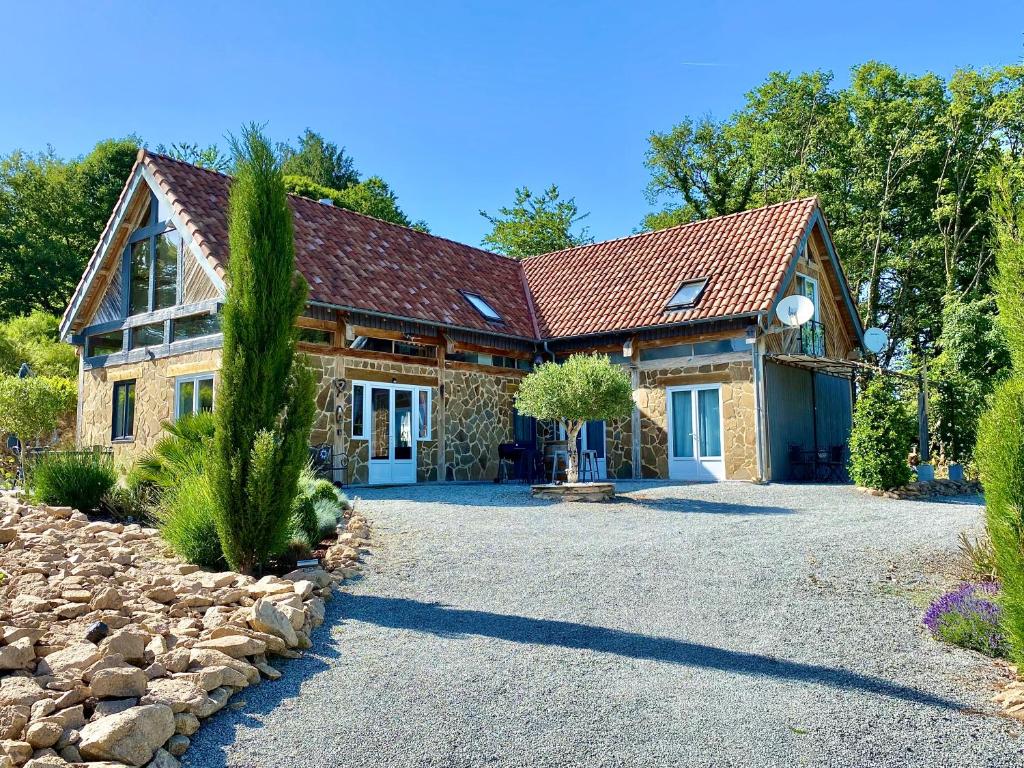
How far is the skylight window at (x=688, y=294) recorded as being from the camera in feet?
55.8

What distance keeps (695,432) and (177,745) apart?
1409cm

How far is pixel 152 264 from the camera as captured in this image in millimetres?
16609

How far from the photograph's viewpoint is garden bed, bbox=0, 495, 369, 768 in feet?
12.6

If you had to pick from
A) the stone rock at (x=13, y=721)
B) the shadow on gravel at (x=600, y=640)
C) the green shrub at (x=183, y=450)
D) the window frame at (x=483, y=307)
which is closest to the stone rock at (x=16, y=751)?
the stone rock at (x=13, y=721)

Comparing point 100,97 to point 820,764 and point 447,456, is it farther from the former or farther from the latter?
point 820,764

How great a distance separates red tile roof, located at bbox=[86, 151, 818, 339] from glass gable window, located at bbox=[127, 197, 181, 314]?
1.15m

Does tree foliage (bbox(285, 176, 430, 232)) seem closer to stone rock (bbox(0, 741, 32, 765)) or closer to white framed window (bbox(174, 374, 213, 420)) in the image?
white framed window (bbox(174, 374, 213, 420))

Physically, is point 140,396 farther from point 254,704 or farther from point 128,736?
point 128,736

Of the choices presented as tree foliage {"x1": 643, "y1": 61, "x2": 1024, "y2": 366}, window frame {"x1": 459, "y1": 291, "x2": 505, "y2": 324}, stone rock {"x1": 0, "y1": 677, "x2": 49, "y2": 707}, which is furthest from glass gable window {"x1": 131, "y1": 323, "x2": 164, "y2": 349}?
tree foliage {"x1": 643, "y1": 61, "x2": 1024, "y2": 366}

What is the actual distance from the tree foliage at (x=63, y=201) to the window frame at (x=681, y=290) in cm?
2343

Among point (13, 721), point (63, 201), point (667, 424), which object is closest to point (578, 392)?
point (667, 424)

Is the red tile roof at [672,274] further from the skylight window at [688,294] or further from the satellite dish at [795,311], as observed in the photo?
the satellite dish at [795,311]

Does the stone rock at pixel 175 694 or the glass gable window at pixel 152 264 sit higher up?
the glass gable window at pixel 152 264

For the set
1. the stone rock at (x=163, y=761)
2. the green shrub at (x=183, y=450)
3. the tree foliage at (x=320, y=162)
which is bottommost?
the stone rock at (x=163, y=761)
